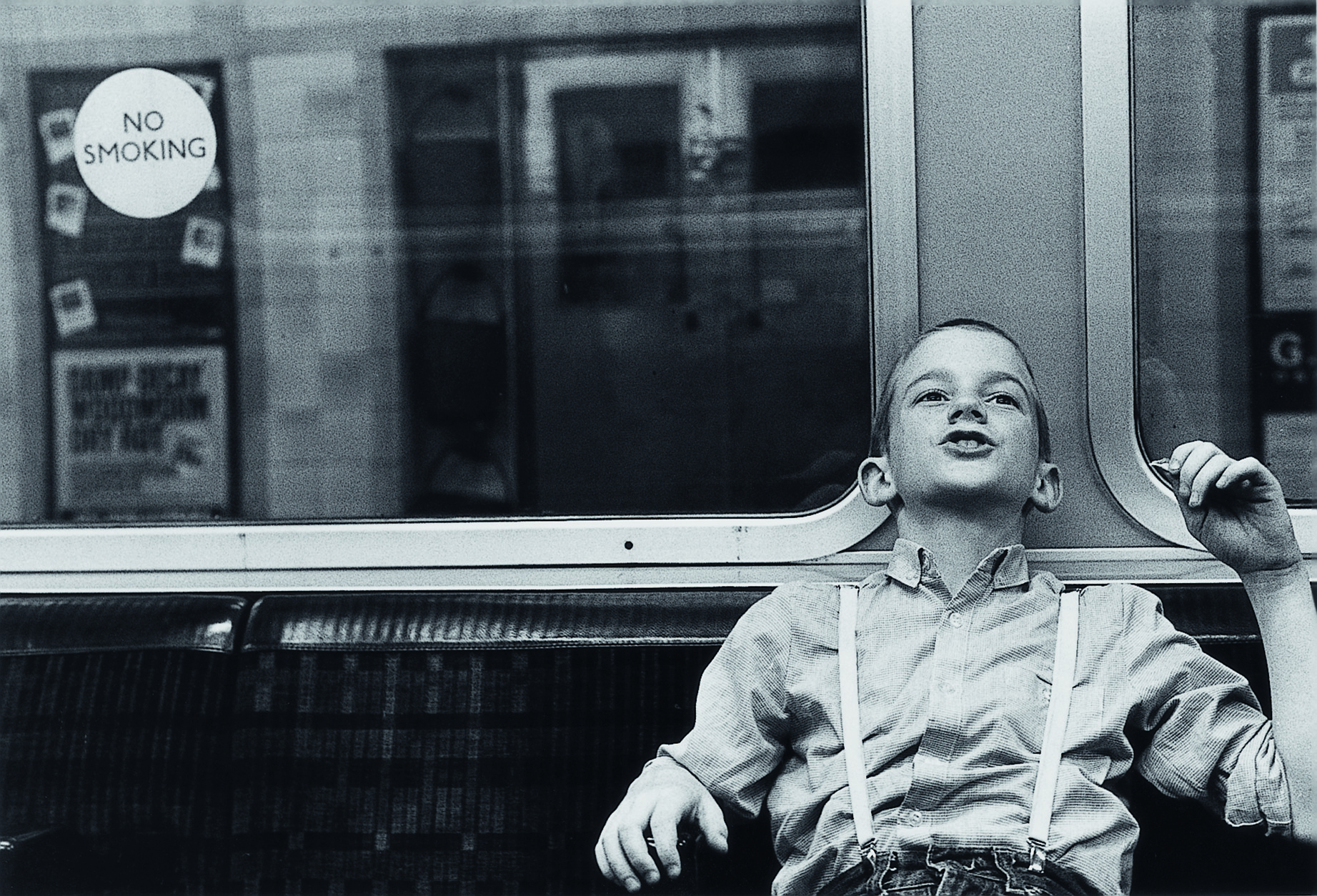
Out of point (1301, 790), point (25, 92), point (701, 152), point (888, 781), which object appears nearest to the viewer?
point (1301, 790)

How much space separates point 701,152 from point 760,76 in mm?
155

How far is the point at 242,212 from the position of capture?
2.56m

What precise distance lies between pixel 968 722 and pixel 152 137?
5.54ft

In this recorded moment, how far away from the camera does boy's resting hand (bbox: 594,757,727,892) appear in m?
1.70

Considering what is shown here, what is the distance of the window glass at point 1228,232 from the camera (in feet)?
7.60

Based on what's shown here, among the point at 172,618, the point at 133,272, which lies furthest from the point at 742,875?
the point at 133,272

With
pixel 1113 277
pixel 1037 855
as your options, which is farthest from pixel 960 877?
pixel 1113 277

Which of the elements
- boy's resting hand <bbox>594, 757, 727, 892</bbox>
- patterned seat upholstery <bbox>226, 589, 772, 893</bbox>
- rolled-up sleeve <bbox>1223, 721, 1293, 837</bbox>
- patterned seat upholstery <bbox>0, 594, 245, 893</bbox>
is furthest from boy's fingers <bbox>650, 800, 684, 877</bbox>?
patterned seat upholstery <bbox>0, 594, 245, 893</bbox>

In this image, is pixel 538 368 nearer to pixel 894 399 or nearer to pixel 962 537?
pixel 894 399

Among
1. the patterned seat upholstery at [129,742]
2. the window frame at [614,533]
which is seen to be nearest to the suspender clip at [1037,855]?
the window frame at [614,533]

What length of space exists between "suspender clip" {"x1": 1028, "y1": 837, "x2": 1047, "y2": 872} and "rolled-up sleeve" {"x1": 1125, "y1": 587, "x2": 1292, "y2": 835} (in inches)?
8.2

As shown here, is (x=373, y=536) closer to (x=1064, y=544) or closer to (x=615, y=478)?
(x=615, y=478)

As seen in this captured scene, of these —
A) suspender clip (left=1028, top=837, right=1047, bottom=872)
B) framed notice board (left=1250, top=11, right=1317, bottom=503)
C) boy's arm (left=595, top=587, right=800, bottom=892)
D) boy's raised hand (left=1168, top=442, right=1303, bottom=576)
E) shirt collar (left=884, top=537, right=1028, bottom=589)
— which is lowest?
suspender clip (left=1028, top=837, right=1047, bottom=872)

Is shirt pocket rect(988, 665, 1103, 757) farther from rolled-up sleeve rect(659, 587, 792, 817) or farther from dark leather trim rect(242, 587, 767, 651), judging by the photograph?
dark leather trim rect(242, 587, 767, 651)
